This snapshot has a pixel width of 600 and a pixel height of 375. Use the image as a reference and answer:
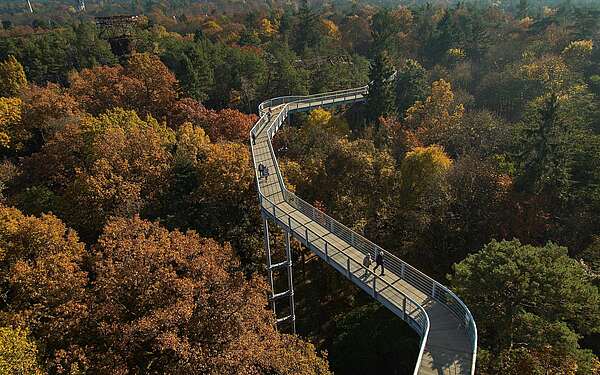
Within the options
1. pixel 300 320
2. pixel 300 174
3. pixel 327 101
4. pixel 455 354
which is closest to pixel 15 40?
pixel 327 101

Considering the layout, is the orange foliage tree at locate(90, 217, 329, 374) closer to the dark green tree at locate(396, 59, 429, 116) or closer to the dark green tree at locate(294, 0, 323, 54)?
the dark green tree at locate(396, 59, 429, 116)

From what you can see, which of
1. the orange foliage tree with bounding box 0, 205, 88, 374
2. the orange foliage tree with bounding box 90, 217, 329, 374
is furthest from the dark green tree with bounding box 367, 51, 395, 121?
the orange foliage tree with bounding box 0, 205, 88, 374

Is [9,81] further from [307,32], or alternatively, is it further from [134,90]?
[307,32]

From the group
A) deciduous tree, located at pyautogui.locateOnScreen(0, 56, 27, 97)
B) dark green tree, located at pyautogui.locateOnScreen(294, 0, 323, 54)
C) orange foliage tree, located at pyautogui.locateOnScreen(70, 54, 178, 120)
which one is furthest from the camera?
dark green tree, located at pyautogui.locateOnScreen(294, 0, 323, 54)

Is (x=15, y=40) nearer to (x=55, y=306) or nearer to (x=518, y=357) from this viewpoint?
(x=55, y=306)

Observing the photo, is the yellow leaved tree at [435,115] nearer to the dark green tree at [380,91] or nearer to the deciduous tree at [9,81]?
the dark green tree at [380,91]

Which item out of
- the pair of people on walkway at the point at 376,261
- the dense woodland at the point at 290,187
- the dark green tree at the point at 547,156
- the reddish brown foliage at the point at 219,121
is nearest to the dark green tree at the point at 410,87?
the dense woodland at the point at 290,187
